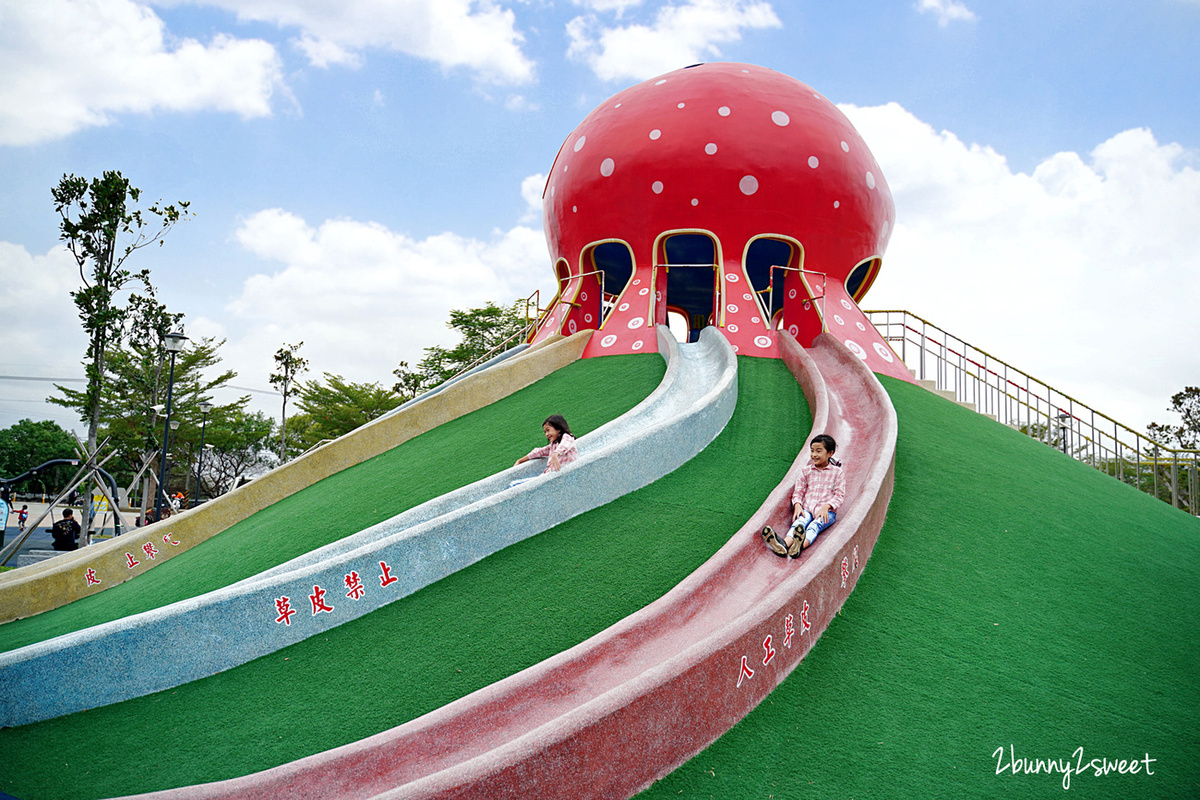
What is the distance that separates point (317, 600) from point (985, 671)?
5.03 metres

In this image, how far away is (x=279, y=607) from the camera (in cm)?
554

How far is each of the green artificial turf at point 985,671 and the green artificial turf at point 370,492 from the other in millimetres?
4995

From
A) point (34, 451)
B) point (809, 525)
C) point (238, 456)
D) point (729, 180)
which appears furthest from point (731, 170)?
point (34, 451)

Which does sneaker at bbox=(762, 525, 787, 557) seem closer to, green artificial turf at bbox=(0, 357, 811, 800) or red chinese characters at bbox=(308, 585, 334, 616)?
green artificial turf at bbox=(0, 357, 811, 800)

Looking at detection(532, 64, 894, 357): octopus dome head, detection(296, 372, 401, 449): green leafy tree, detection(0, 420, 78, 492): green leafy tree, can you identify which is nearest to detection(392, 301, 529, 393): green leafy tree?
detection(296, 372, 401, 449): green leafy tree

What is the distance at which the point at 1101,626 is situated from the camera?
5379 millimetres

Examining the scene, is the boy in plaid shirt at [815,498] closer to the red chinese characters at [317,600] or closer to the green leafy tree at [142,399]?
the red chinese characters at [317,600]

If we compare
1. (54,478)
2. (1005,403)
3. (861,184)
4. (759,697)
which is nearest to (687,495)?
(759,697)

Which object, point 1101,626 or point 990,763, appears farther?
point 1101,626

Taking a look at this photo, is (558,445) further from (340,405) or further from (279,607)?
(340,405)

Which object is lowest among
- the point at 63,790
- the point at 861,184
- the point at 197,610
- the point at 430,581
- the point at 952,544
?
the point at 63,790

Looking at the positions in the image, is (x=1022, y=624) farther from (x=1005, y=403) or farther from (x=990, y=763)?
(x=1005, y=403)

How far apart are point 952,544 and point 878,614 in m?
1.71

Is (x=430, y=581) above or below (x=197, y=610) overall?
above
